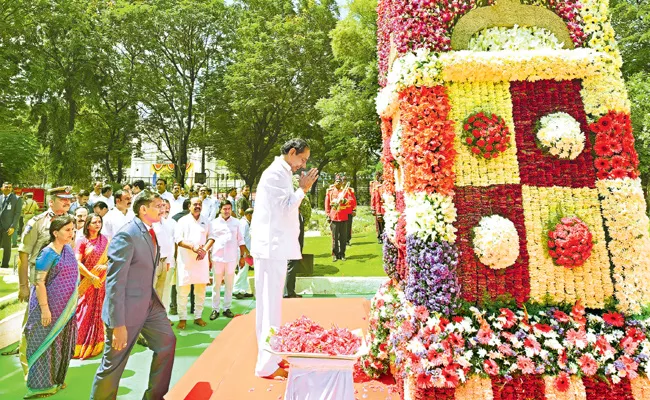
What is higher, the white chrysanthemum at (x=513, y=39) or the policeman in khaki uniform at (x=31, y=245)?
the white chrysanthemum at (x=513, y=39)

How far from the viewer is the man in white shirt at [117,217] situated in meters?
6.52

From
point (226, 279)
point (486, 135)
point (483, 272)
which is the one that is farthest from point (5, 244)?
point (486, 135)

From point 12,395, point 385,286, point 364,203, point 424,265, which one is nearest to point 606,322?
point 424,265

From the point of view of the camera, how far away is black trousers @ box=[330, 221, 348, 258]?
1204cm

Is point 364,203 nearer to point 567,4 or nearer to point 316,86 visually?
point 316,86

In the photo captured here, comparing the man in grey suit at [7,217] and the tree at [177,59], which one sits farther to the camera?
the tree at [177,59]

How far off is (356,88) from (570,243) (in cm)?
2129

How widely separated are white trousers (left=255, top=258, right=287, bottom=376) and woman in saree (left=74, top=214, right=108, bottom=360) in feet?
8.23

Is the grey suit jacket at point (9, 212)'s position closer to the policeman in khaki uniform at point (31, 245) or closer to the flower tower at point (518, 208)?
the policeman in khaki uniform at point (31, 245)

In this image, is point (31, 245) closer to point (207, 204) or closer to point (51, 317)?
point (51, 317)

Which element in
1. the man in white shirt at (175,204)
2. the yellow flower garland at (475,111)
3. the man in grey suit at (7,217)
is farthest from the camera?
the man in grey suit at (7,217)

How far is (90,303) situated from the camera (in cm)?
568

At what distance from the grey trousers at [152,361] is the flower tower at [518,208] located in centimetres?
216

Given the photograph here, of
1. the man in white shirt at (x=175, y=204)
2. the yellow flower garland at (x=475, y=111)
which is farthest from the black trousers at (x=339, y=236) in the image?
the yellow flower garland at (x=475, y=111)
